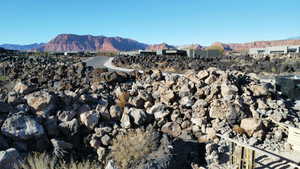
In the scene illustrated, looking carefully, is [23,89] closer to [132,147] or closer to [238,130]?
[132,147]

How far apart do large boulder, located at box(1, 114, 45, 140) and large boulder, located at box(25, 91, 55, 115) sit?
0.87 metres

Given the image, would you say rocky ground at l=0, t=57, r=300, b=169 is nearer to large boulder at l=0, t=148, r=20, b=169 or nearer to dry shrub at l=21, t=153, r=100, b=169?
large boulder at l=0, t=148, r=20, b=169

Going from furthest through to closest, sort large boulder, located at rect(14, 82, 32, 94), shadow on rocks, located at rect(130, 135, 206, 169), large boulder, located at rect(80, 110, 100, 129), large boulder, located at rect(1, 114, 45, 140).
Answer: large boulder, located at rect(14, 82, 32, 94)
large boulder, located at rect(80, 110, 100, 129)
large boulder, located at rect(1, 114, 45, 140)
shadow on rocks, located at rect(130, 135, 206, 169)

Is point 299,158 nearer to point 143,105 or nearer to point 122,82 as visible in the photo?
point 143,105

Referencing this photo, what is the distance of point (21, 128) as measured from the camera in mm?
7738

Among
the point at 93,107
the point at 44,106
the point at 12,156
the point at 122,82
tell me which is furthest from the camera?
the point at 122,82

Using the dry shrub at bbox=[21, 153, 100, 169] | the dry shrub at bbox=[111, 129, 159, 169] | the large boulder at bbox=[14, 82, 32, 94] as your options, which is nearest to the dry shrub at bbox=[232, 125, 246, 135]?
the dry shrub at bbox=[111, 129, 159, 169]

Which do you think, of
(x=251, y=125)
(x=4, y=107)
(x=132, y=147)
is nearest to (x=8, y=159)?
(x=132, y=147)

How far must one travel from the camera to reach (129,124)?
9016 millimetres

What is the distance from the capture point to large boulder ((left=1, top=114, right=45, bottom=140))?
7.57 metres

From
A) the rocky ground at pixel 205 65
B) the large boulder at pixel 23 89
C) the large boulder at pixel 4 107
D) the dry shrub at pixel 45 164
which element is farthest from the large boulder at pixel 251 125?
the rocky ground at pixel 205 65

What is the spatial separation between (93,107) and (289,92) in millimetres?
10379

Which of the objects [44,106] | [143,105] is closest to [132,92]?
[143,105]

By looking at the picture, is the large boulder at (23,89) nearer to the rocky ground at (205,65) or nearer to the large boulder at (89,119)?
the large boulder at (89,119)
